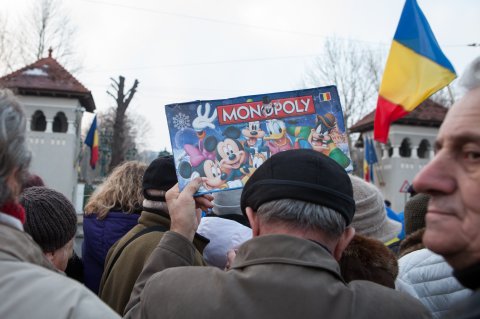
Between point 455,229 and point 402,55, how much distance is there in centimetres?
618

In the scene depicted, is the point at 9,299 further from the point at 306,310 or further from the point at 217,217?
the point at 217,217

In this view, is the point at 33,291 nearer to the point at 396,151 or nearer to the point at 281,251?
the point at 281,251

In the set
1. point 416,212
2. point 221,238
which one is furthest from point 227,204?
point 416,212

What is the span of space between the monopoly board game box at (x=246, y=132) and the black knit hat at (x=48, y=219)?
690 millimetres

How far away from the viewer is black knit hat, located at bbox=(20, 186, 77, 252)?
8.89 ft

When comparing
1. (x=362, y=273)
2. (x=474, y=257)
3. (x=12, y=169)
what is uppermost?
(x=12, y=169)

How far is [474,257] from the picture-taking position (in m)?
1.38

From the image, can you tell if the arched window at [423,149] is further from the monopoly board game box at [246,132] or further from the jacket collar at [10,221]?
the jacket collar at [10,221]

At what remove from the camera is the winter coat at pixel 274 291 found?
169cm

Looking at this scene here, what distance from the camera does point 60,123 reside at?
33.1 meters

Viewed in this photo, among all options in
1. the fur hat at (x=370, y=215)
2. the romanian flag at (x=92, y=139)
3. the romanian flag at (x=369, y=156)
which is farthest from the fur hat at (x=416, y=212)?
the romanian flag at (x=369, y=156)

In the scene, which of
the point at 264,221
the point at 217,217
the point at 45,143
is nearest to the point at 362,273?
the point at 264,221

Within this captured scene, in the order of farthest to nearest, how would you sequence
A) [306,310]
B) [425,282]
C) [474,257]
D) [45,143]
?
1. [45,143]
2. [425,282]
3. [306,310]
4. [474,257]

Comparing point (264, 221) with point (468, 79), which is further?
point (264, 221)
